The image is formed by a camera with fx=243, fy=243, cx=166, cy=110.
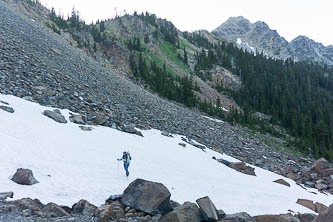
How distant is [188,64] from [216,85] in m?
17.0

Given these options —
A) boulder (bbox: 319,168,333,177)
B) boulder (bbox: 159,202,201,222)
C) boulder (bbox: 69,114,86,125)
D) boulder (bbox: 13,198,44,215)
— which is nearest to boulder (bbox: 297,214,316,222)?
boulder (bbox: 159,202,201,222)

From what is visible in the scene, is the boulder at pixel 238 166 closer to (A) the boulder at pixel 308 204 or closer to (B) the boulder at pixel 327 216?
(A) the boulder at pixel 308 204

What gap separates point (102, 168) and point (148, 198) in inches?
176

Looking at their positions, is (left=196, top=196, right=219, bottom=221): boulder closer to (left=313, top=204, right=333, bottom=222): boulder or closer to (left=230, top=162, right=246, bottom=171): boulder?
(left=313, top=204, right=333, bottom=222): boulder

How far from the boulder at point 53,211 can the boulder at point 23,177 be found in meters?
1.62

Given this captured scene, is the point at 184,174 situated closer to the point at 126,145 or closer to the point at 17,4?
the point at 126,145

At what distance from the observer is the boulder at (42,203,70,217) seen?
7305 millimetres

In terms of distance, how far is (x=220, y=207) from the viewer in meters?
11.4

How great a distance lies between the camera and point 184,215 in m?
8.09

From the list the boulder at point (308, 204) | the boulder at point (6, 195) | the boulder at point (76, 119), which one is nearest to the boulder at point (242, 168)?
the boulder at point (308, 204)

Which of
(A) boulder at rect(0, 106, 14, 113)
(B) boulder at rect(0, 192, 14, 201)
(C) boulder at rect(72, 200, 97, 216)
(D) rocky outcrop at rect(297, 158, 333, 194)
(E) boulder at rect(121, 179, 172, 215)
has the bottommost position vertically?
(D) rocky outcrop at rect(297, 158, 333, 194)

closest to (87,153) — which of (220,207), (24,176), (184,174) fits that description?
(24,176)

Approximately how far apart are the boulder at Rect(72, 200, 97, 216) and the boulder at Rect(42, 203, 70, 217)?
1.31ft

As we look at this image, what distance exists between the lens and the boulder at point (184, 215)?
25.8ft
